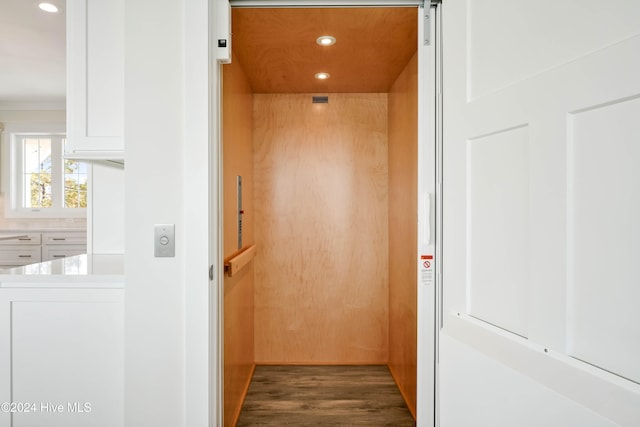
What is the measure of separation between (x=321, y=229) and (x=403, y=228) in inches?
29.2

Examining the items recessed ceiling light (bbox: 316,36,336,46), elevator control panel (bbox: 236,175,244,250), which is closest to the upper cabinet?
elevator control panel (bbox: 236,175,244,250)

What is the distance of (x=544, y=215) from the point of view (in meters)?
0.81

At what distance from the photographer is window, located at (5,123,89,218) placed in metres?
4.73

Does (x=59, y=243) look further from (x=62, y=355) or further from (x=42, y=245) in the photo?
(x=62, y=355)

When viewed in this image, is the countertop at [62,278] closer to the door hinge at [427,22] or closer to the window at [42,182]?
the door hinge at [427,22]

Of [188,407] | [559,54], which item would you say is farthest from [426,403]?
[559,54]

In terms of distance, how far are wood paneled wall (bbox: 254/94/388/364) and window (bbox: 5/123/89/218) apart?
335cm

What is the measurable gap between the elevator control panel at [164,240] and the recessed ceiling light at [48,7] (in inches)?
85.4

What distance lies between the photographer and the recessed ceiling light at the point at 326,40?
6.28 feet

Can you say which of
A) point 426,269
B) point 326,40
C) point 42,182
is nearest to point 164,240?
point 426,269

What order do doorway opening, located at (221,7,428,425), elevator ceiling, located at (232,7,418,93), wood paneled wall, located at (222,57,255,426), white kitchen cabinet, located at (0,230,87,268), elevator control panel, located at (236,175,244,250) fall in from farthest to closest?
white kitchen cabinet, located at (0,230,87,268) → doorway opening, located at (221,7,428,425) → elevator control panel, located at (236,175,244,250) → wood paneled wall, located at (222,57,255,426) → elevator ceiling, located at (232,7,418,93)

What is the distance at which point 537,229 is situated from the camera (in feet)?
2.69

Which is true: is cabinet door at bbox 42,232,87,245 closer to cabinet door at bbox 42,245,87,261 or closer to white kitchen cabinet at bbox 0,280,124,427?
cabinet door at bbox 42,245,87,261

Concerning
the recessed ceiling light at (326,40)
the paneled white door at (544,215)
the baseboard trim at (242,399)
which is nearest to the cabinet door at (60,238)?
the baseboard trim at (242,399)
